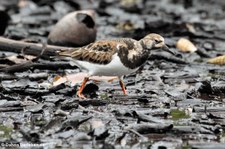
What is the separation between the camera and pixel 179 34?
14047mm

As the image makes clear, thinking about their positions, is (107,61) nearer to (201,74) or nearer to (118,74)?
(118,74)

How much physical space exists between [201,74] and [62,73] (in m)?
2.25

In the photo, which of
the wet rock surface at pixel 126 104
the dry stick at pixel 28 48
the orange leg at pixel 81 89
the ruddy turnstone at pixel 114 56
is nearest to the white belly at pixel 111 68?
the ruddy turnstone at pixel 114 56

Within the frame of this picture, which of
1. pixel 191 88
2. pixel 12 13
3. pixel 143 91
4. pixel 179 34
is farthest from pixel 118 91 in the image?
pixel 12 13

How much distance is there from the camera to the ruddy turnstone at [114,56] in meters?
8.29

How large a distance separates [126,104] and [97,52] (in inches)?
31.7

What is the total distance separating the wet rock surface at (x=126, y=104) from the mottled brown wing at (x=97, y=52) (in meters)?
0.50

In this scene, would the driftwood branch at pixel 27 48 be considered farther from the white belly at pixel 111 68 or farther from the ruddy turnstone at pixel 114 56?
the white belly at pixel 111 68

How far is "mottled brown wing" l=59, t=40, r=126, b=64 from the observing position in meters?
8.33

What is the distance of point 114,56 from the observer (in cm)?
828

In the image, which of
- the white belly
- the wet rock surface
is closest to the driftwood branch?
the wet rock surface

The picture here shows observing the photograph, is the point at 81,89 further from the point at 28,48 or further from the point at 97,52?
the point at 28,48

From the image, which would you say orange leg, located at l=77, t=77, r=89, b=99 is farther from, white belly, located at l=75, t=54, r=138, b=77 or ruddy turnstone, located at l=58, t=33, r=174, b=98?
white belly, located at l=75, t=54, r=138, b=77

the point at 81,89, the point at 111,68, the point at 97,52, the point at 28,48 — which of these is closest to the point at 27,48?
the point at 28,48
